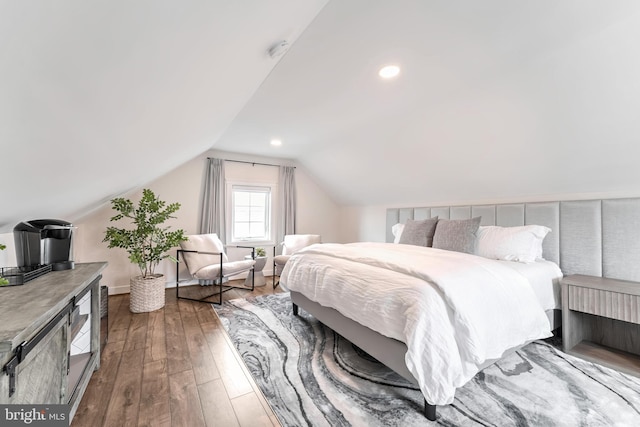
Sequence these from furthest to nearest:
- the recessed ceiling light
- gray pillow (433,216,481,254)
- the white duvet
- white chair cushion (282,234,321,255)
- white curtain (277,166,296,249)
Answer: white curtain (277,166,296,249)
white chair cushion (282,234,321,255)
gray pillow (433,216,481,254)
the recessed ceiling light
the white duvet

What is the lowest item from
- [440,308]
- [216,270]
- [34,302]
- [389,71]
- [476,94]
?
[216,270]

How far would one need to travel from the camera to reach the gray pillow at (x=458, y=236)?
2719 millimetres

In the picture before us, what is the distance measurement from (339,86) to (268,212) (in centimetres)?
319

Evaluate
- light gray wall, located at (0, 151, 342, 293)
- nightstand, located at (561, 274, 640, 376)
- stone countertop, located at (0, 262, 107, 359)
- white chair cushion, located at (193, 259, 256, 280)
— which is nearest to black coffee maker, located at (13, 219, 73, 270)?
stone countertop, located at (0, 262, 107, 359)

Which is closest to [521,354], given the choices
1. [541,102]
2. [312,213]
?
[541,102]

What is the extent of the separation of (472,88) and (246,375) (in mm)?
2881

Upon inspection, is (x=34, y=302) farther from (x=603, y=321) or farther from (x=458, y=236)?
(x=603, y=321)

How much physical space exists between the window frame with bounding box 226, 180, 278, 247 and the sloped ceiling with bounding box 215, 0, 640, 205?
1.38 m

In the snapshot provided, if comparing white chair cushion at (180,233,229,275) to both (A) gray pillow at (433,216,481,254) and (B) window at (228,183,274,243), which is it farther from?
(A) gray pillow at (433,216,481,254)

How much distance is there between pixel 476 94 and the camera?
223 cm

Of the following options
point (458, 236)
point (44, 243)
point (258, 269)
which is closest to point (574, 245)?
point (458, 236)

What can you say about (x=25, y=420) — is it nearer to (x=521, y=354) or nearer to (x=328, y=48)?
(x=328, y=48)

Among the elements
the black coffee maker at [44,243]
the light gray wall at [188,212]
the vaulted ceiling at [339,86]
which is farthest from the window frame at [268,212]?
the black coffee maker at [44,243]

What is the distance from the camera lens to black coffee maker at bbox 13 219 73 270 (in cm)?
153
